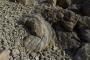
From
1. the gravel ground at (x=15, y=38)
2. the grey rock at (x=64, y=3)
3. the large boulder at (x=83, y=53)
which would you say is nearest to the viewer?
the gravel ground at (x=15, y=38)

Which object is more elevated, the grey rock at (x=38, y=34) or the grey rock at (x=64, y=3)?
the grey rock at (x=64, y=3)

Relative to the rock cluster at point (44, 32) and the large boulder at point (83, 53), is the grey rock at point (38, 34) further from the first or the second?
the large boulder at point (83, 53)

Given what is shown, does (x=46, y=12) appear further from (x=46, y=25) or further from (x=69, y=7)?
(x=69, y=7)

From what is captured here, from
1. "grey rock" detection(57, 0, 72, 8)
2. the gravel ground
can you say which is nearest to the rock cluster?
the gravel ground

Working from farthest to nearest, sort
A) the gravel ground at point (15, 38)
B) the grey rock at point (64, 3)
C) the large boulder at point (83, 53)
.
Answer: the grey rock at point (64, 3) → the large boulder at point (83, 53) → the gravel ground at point (15, 38)

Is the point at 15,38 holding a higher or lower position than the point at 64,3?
lower

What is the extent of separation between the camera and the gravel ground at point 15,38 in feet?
9.28

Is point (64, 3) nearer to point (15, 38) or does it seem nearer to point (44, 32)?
point (44, 32)

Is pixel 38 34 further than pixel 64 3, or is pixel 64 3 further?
pixel 64 3

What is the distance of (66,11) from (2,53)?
1203 millimetres

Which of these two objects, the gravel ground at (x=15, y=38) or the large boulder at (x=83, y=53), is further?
the large boulder at (x=83, y=53)

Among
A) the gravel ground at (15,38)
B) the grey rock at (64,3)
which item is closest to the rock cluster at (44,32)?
the gravel ground at (15,38)

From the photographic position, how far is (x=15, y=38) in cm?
296

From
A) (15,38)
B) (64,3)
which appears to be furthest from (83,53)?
(64,3)
